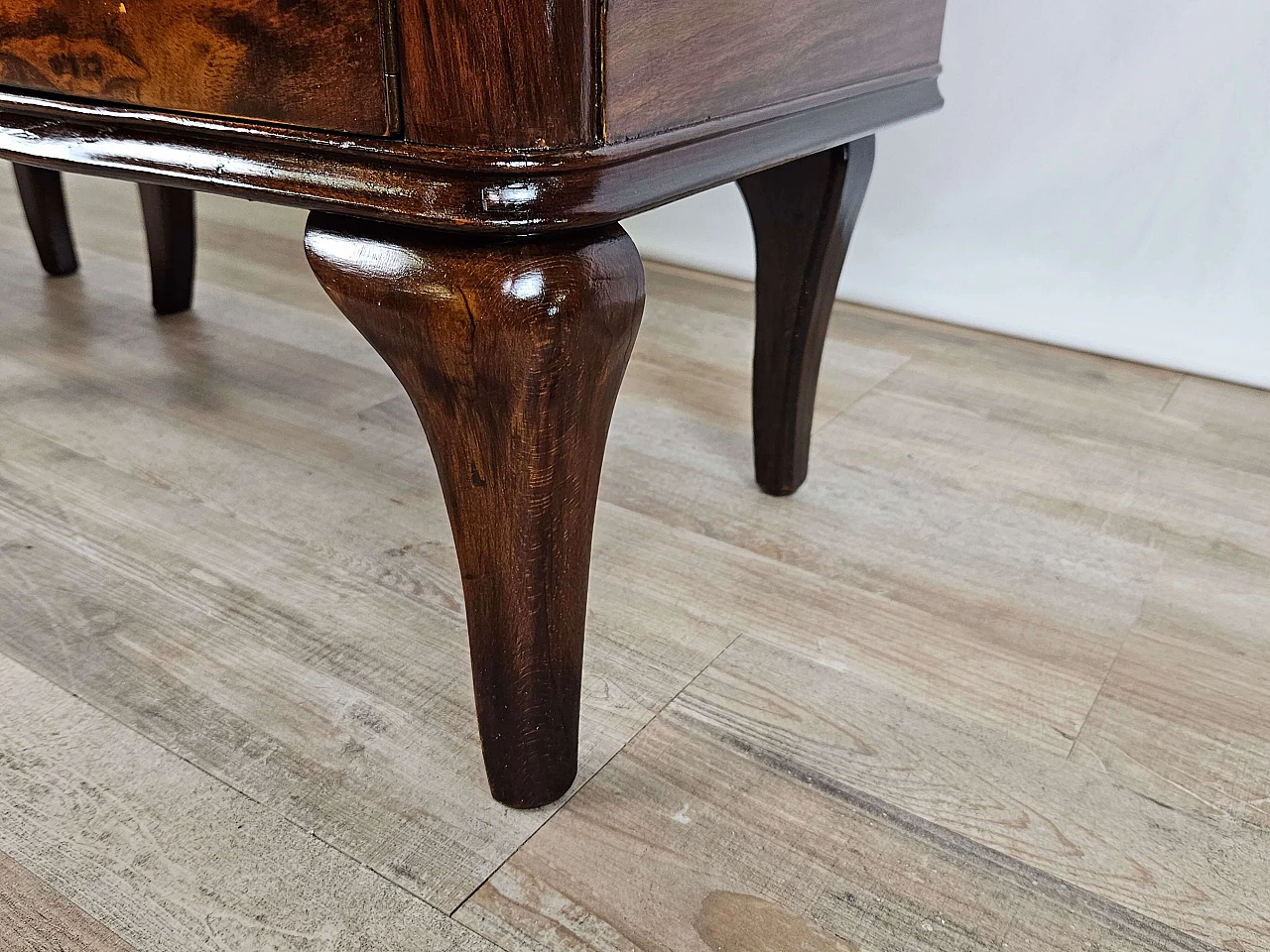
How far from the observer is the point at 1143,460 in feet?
3.56

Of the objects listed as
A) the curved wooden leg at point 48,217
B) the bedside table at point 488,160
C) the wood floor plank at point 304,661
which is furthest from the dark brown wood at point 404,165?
the curved wooden leg at point 48,217

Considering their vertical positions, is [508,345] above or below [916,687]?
above

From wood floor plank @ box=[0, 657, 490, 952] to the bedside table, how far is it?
0.33 feet

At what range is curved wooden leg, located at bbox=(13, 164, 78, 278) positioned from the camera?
4.75 feet

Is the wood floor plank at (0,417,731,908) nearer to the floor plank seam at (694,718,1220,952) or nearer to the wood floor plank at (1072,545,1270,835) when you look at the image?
the floor plank seam at (694,718,1220,952)

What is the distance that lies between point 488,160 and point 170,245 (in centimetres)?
109

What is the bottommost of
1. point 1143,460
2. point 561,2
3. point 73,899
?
point 1143,460

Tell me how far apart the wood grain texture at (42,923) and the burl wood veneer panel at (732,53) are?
18.3 inches

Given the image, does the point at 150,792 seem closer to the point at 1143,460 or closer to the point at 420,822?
the point at 420,822

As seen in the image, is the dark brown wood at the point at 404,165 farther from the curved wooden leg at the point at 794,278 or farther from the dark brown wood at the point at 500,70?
the curved wooden leg at the point at 794,278

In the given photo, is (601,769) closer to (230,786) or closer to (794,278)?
(230,786)

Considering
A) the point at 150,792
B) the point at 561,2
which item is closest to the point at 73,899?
the point at 150,792

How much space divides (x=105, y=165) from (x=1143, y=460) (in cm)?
97

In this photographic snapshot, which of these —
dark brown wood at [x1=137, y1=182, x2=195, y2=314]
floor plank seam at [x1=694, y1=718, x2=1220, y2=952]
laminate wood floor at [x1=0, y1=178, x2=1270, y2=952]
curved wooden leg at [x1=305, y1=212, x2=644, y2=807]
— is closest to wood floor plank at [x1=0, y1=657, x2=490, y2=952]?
laminate wood floor at [x1=0, y1=178, x2=1270, y2=952]
